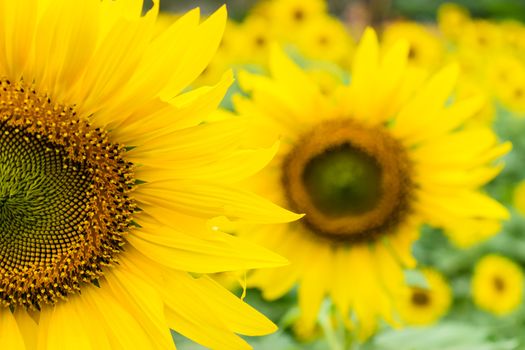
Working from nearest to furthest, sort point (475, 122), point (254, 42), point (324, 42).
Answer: point (475, 122) → point (254, 42) → point (324, 42)

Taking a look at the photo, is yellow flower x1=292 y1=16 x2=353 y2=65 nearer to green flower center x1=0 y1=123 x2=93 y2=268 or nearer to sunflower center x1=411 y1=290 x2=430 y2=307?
sunflower center x1=411 y1=290 x2=430 y2=307

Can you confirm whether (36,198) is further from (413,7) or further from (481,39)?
(413,7)

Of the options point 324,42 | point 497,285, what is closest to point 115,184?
point 497,285

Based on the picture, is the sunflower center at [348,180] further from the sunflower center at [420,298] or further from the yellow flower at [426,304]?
the sunflower center at [420,298]

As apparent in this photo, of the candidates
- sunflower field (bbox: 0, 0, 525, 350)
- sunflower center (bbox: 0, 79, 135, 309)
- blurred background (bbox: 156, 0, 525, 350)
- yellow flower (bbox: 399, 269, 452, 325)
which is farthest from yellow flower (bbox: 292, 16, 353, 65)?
sunflower center (bbox: 0, 79, 135, 309)

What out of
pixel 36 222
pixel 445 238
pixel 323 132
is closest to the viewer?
pixel 36 222

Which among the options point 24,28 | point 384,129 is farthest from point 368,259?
point 24,28

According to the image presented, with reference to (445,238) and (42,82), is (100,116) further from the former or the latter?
(445,238)
